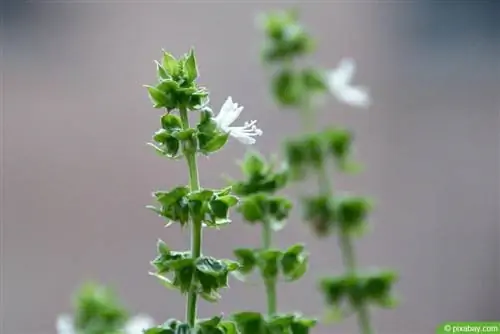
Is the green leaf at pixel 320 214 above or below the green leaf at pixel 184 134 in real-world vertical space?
above

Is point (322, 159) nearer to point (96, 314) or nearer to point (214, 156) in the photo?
point (96, 314)

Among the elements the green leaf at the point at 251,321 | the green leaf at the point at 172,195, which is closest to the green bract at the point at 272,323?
the green leaf at the point at 251,321

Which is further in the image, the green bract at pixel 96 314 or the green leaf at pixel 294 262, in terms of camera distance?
the green bract at pixel 96 314

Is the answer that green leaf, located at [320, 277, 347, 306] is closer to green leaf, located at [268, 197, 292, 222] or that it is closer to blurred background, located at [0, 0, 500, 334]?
green leaf, located at [268, 197, 292, 222]

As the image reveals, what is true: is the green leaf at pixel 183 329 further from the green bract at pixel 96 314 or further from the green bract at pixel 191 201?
the green bract at pixel 96 314

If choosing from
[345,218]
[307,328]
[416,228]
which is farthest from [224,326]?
[416,228]

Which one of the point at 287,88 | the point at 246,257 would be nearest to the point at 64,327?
the point at 246,257

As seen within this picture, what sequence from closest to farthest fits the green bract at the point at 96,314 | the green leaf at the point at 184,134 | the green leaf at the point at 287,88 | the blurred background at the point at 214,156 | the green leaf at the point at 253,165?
the green leaf at the point at 184,134 → the green leaf at the point at 253,165 → the green bract at the point at 96,314 → the green leaf at the point at 287,88 → the blurred background at the point at 214,156
